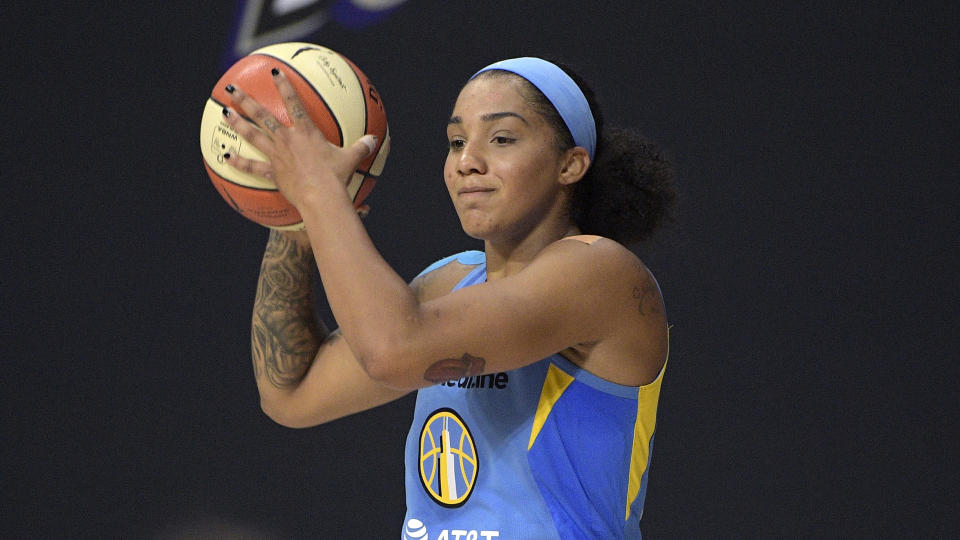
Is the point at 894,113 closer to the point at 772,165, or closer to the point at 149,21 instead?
the point at 772,165

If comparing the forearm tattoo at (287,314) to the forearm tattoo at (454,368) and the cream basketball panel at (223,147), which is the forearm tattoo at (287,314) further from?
the forearm tattoo at (454,368)

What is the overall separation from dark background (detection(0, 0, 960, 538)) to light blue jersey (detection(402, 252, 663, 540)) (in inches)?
44.0

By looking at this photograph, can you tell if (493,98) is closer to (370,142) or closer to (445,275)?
(370,142)

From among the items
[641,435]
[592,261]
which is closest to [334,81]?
[592,261]

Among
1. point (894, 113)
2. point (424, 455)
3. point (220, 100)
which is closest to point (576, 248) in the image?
point (424, 455)

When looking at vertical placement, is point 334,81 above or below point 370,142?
above

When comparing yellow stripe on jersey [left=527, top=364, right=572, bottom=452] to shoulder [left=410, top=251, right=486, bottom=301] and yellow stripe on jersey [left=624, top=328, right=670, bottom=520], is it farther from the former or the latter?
shoulder [left=410, top=251, right=486, bottom=301]

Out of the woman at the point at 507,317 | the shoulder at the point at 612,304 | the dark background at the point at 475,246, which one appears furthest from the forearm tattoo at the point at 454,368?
the dark background at the point at 475,246

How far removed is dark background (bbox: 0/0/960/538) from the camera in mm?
2656

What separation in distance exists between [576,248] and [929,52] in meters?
1.77

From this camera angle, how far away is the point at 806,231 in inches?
107

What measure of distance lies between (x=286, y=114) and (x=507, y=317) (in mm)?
404

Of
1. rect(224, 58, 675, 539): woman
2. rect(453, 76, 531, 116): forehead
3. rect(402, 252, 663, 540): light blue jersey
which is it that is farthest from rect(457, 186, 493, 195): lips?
rect(402, 252, 663, 540): light blue jersey

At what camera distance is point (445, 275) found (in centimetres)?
175
